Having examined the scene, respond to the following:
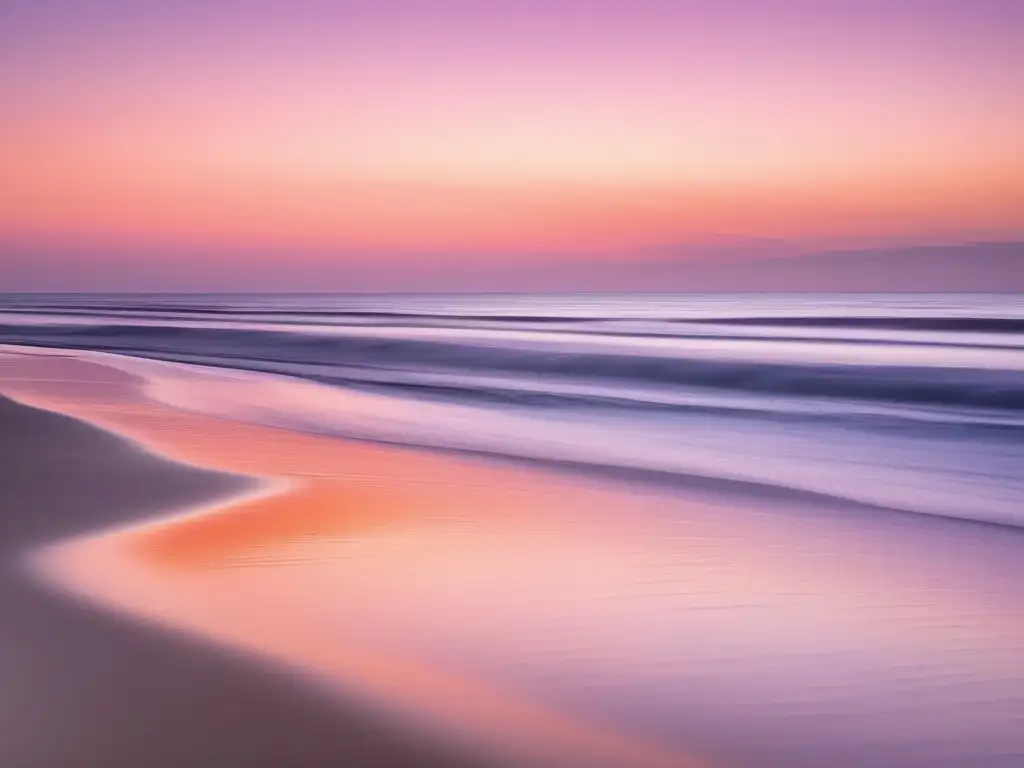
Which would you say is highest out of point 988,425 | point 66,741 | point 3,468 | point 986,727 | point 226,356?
point 226,356

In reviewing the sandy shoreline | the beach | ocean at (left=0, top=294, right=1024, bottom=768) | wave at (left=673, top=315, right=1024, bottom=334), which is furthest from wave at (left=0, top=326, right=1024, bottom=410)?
wave at (left=673, top=315, right=1024, bottom=334)

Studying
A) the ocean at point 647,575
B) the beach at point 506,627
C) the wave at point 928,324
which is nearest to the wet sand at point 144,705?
the beach at point 506,627

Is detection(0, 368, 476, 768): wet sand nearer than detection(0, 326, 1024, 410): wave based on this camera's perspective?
Yes

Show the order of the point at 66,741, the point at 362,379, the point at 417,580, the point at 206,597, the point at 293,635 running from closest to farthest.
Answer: the point at 66,741 < the point at 293,635 < the point at 206,597 < the point at 417,580 < the point at 362,379

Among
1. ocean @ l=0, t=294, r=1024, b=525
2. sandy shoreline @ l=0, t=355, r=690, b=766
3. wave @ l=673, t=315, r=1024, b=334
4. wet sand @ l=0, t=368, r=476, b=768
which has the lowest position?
wet sand @ l=0, t=368, r=476, b=768

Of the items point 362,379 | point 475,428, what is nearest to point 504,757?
point 475,428

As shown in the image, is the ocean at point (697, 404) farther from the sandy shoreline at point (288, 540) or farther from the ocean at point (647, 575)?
the sandy shoreline at point (288, 540)

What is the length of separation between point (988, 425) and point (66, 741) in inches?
519

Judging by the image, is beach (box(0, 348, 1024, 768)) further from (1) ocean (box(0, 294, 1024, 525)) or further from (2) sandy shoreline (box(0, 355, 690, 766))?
(1) ocean (box(0, 294, 1024, 525))

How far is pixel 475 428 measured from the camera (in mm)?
14352

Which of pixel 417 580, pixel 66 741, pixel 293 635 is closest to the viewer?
pixel 66 741

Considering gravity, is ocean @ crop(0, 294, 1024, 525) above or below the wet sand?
above

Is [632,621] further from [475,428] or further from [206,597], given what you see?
[475,428]

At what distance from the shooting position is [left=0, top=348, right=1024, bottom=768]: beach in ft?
13.3
